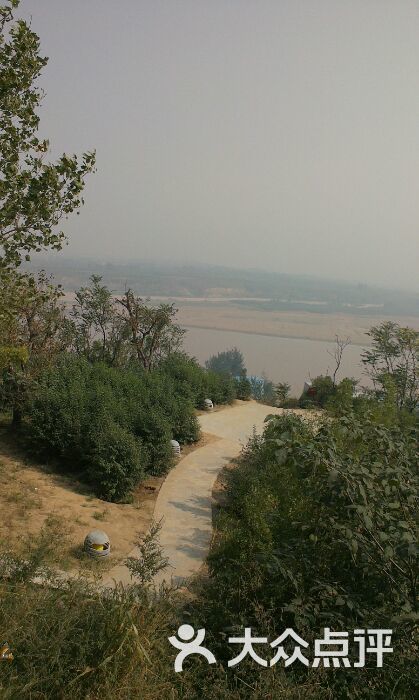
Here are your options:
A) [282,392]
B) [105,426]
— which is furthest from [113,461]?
[282,392]

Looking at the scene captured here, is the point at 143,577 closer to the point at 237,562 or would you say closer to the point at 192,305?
the point at 237,562

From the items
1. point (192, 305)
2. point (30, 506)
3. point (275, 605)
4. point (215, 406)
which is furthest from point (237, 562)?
point (192, 305)

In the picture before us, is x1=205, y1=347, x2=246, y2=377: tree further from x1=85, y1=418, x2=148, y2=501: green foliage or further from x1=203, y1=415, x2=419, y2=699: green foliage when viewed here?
x1=203, y1=415, x2=419, y2=699: green foliage

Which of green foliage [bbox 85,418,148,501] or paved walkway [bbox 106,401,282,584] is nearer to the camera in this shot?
paved walkway [bbox 106,401,282,584]

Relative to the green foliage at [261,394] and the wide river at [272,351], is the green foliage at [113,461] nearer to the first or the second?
the green foliage at [261,394]

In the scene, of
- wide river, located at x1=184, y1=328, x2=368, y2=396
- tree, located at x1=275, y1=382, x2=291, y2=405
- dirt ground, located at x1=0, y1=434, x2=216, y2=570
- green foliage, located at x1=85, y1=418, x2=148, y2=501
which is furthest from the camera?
wide river, located at x1=184, y1=328, x2=368, y2=396

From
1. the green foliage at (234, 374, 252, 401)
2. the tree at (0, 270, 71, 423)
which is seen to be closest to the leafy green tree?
the green foliage at (234, 374, 252, 401)
